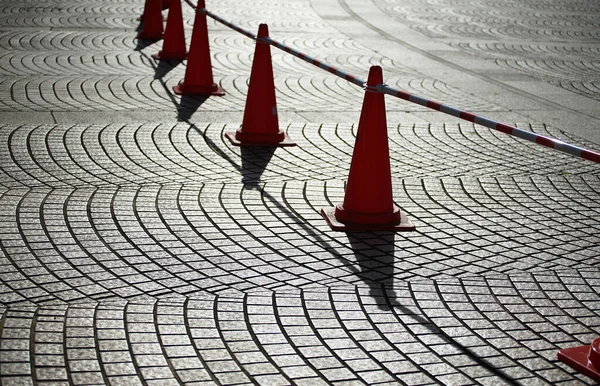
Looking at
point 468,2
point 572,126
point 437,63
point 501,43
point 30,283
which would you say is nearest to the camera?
point 30,283

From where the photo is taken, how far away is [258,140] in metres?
7.55

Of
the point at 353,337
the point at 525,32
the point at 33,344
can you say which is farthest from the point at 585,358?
the point at 525,32

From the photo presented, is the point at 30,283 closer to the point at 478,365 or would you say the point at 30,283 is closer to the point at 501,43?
the point at 478,365

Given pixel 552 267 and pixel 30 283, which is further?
pixel 552 267

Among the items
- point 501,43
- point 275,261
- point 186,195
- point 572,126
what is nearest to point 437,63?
point 501,43

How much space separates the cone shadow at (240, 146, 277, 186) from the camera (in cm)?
664

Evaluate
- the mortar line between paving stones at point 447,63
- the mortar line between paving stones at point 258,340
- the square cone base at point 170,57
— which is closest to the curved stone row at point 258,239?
the mortar line between paving stones at point 258,340

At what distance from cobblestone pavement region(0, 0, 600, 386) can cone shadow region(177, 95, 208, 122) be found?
4cm

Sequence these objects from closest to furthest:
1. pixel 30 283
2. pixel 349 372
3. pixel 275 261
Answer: pixel 349 372
pixel 30 283
pixel 275 261

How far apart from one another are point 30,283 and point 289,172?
9.05 feet

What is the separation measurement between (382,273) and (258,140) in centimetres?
285

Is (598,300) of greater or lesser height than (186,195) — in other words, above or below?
above

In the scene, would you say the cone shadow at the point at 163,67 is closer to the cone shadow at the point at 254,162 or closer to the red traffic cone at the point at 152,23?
the red traffic cone at the point at 152,23

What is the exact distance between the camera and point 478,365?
156 inches
